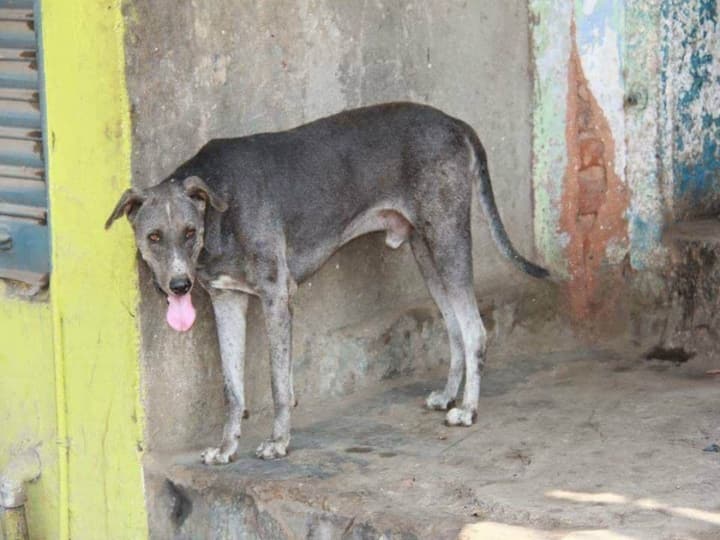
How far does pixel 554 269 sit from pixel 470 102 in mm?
1080

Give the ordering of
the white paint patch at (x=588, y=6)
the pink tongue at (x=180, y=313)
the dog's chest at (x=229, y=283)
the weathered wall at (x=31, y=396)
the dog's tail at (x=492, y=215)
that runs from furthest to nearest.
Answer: the white paint patch at (x=588, y=6) < the dog's tail at (x=492, y=215) < the weathered wall at (x=31, y=396) < the dog's chest at (x=229, y=283) < the pink tongue at (x=180, y=313)

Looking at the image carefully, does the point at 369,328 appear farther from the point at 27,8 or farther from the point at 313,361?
the point at 27,8

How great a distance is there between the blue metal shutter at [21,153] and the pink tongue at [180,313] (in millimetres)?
856

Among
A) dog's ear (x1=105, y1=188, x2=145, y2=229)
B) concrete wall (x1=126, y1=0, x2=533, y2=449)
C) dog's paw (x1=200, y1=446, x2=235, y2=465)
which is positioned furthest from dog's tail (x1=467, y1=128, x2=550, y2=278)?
dog's ear (x1=105, y1=188, x2=145, y2=229)

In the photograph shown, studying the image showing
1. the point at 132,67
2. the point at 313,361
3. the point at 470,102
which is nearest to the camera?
the point at 132,67

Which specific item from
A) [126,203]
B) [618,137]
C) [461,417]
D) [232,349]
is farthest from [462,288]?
[126,203]

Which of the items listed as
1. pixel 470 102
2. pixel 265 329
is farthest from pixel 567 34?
pixel 265 329

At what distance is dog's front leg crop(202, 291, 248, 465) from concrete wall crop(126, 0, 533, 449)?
109 mm

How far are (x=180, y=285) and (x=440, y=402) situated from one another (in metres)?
1.79

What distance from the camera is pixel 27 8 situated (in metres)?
6.41

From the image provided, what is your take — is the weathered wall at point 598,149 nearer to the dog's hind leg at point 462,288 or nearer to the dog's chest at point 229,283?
the dog's hind leg at point 462,288

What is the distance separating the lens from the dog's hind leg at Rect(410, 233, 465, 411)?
713 centimetres

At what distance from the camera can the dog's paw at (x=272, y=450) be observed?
646cm

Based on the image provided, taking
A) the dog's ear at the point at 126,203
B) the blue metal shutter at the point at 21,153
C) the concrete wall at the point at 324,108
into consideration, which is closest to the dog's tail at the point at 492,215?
the concrete wall at the point at 324,108
